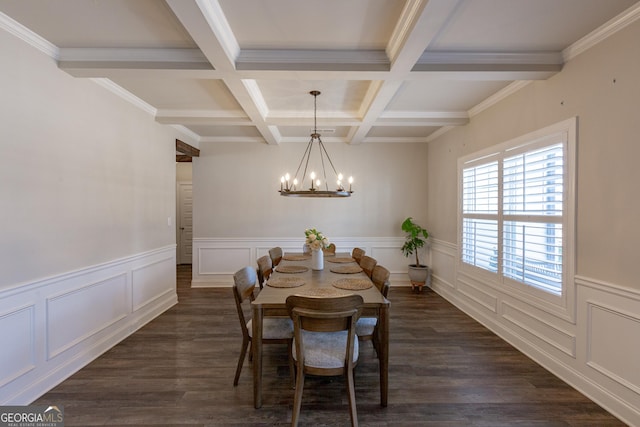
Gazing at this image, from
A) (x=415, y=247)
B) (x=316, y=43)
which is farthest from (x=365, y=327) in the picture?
(x=415, y=247)

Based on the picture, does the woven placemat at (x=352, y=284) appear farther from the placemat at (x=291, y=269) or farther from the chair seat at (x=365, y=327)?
the placemat at (x=291, y=269)

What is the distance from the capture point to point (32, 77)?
2.21m

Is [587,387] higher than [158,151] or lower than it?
lower

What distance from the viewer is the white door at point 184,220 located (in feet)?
24.4

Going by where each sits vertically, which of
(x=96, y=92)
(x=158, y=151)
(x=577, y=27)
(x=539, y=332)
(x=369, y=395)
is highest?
(x=577, y=27)

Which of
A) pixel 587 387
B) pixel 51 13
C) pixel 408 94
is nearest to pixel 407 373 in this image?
pixel 587 387

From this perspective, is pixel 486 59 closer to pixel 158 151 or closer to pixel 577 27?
pixel 577 27

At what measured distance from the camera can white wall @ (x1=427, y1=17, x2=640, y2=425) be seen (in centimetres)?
196

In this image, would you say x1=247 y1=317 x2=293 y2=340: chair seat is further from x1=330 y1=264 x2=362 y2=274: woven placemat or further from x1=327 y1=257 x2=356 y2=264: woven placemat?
x1=327 y1=257 x2=356 y2=264: woven placemat

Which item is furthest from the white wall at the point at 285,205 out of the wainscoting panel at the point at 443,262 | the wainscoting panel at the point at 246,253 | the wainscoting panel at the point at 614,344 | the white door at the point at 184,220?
the wainscoting panel at the point at 614,344

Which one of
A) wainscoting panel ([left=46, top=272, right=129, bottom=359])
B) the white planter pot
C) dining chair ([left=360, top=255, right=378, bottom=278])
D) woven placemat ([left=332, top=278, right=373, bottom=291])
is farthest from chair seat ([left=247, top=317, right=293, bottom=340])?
wainscoting panel ([left=46, top=272, right=129, bottom=359])

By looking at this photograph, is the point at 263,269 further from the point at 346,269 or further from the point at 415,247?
the point at 415,247

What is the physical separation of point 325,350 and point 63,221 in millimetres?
2441

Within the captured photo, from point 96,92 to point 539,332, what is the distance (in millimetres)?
4879
